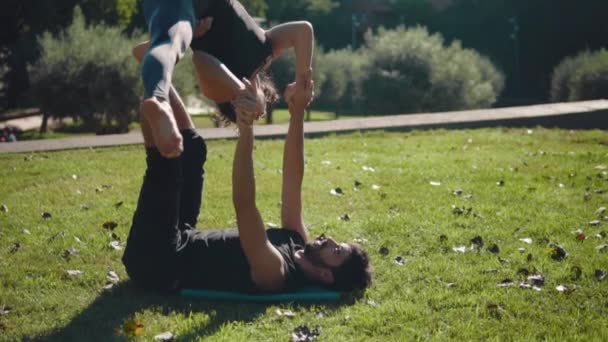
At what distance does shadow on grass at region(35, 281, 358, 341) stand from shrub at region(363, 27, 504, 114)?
76.7ft

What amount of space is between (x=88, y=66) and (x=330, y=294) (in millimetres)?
18333

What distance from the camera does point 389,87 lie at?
1098 inches

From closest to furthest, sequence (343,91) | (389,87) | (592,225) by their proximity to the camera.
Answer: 1. (592,225)
2. (389,87)
3. (343,91)

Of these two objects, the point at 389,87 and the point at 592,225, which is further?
the point at 389,87

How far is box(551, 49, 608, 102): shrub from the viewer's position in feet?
69.4

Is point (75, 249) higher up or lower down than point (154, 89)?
lower down

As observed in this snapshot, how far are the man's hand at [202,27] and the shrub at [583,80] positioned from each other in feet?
55.7

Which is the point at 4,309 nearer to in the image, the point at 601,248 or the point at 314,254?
the point at 314,254

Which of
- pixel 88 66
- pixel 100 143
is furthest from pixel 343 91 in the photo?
pixel 100 143

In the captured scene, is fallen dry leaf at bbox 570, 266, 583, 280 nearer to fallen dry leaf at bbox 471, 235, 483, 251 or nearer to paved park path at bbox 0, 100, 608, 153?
fallen dry leaf at bbox 471, 235, 483, 251

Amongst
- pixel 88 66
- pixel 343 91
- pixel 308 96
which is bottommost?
pixel 343 91

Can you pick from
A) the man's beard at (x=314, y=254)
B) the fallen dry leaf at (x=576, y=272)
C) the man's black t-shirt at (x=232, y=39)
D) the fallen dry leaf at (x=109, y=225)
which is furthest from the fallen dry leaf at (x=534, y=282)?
Answer: the fallen dry leaf at (x=109, y=225)

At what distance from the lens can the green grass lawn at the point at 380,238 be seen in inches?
171

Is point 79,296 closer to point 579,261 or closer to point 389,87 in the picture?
point 579,261
